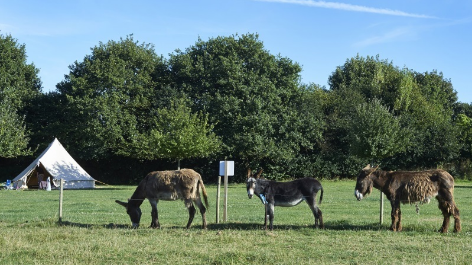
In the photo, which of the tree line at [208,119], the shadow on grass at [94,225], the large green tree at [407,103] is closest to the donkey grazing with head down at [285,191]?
the shadow on grass at [94,225]

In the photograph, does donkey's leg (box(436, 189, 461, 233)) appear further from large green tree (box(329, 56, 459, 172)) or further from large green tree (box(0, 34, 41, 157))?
large green tree (box(0, 34, 41, 157))

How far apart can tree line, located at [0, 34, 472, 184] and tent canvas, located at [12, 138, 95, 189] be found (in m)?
3.14

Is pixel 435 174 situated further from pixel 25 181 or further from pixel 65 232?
pixel 25 181

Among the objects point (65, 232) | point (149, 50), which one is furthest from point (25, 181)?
point (65, 232)

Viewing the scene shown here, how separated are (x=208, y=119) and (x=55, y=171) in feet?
45.3

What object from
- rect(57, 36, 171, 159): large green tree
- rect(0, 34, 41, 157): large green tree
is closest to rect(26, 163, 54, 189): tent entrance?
rect(0, 34, 41, 157): large green tree

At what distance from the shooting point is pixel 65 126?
47.4 metres

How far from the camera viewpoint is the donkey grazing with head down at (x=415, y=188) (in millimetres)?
14000

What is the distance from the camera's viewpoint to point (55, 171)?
137ft

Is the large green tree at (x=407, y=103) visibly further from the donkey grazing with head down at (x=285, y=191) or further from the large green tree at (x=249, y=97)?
the donkey grazing with head down at (x=285, y=191)

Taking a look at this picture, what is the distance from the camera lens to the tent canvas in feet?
137

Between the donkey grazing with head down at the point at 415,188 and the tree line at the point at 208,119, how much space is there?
27723 mm

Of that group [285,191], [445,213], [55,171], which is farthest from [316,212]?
[55,171]

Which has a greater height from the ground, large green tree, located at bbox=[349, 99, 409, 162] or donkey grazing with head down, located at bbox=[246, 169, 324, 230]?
large green tree, located at bbox=[349, 99, 409, 162]
